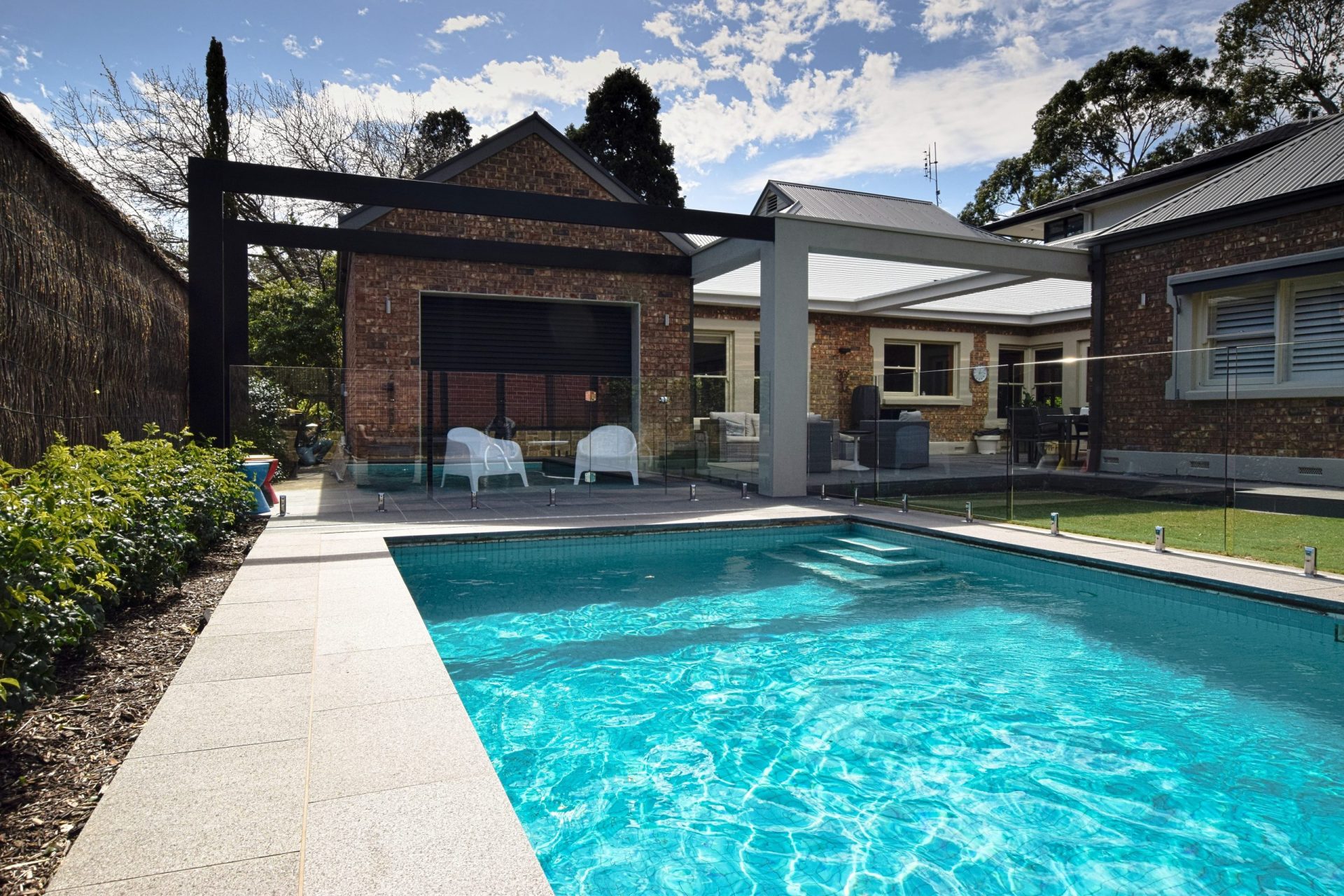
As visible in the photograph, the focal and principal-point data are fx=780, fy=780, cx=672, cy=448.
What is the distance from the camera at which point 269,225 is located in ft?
31.0

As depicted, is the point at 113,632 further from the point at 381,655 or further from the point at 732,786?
the point at 732,786

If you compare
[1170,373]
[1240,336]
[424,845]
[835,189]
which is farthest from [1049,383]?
[424,845]

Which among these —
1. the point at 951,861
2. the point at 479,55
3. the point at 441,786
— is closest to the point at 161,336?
the point at 441,786

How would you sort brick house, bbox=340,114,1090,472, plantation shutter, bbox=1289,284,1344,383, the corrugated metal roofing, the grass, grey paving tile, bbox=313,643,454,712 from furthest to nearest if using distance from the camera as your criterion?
the corrugated metal roofing, brick house, bbox=340,114,1090,472, plantation shutter, bbox=1289,284,1344,383, the grass, grey paving tile, bbox=313,643,454,712

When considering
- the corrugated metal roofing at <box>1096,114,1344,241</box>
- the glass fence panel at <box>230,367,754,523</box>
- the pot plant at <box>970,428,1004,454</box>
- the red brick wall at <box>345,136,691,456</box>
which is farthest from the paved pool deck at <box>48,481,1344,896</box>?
the corrugated metal roofing at <box>1096,114,1344,241</box>

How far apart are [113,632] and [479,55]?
14756 mm

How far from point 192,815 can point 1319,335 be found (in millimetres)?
11934

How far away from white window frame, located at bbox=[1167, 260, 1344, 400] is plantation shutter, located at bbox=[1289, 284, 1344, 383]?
0.23 ft

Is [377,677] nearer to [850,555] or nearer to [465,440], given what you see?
[850,555]

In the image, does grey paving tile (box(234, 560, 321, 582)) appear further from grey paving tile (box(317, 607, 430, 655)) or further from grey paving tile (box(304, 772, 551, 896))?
grey paving tile (box(304, 772, 551, 896))

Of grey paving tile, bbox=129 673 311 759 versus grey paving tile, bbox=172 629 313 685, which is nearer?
grey paving tile, bbox=129 673 311 759

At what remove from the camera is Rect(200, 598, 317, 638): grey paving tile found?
11.8 ft

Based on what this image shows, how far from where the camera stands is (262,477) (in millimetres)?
7590

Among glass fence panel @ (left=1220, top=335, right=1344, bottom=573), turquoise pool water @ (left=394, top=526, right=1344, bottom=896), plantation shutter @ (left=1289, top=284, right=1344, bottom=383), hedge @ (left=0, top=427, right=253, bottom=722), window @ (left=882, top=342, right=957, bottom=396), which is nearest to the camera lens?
hedge @ (left=0, top=427, right=253, bottom=722)
